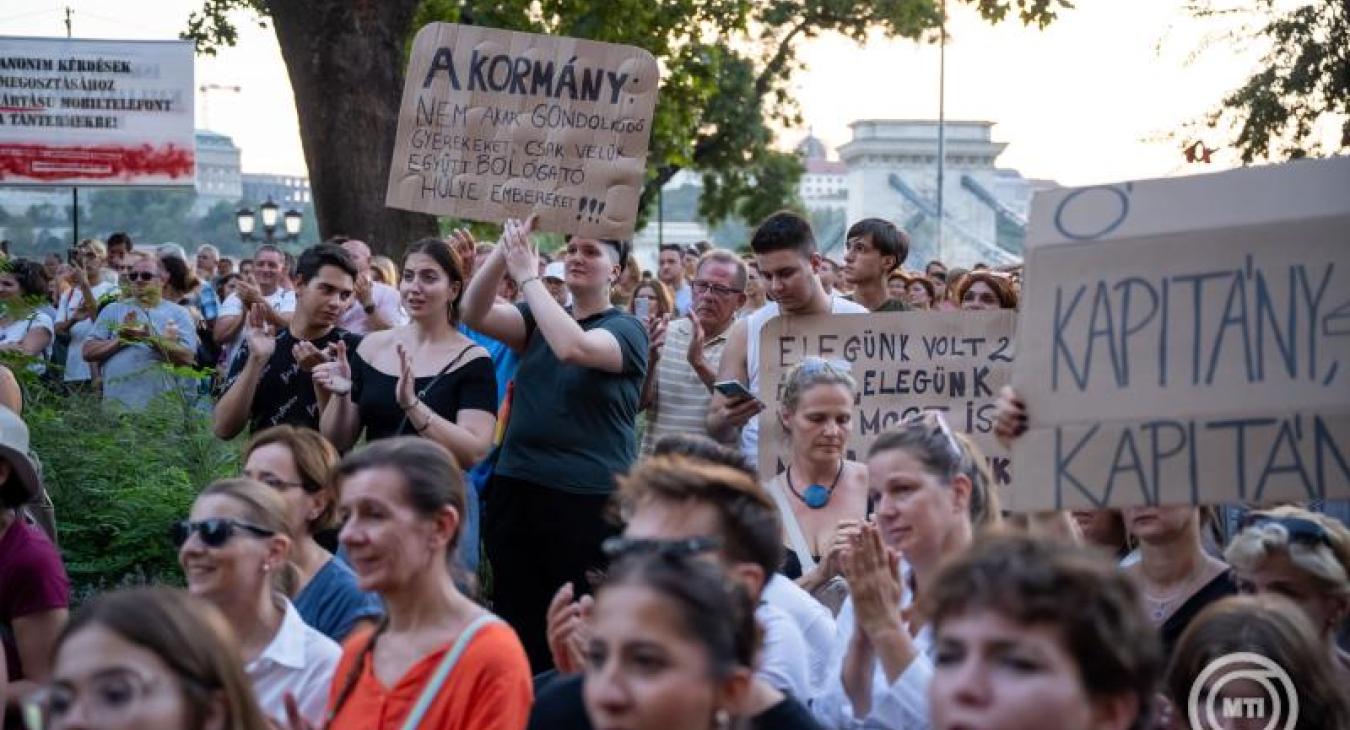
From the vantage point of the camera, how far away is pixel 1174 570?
5699mm

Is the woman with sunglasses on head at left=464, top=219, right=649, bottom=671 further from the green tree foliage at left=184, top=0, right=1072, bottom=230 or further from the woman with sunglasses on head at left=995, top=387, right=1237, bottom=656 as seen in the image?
the green tree foliage at left=184, top=0, right=1072, bottom=230

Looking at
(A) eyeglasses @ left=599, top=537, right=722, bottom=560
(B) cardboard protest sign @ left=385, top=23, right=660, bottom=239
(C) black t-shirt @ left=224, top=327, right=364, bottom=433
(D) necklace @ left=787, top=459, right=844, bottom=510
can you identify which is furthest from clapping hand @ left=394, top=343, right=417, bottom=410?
(A) eyeglasses @ left=599, top=537, right=722, bottom=560

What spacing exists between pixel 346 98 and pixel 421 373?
25.3ft

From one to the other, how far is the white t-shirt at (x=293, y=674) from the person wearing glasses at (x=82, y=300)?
7716mm

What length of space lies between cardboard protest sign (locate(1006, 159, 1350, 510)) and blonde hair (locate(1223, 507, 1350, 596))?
43 centimetres

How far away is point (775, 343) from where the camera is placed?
7805 mm

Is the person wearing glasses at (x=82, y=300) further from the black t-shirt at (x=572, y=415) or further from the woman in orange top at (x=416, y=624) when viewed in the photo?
the woman in orange top at (x=416, y=624)

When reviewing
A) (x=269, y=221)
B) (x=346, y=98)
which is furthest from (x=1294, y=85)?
(x=269, y=221)

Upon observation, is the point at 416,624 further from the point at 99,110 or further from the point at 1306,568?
the point at 99,110

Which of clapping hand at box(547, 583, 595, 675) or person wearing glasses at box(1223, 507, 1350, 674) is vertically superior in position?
person wearing glasses at box(1223, 507, 1350, 674)

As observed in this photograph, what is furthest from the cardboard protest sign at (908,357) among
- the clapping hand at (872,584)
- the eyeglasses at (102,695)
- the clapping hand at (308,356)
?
the eyeglasses at (102,695)

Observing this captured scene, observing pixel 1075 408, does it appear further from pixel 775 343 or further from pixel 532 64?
pixel 532 64

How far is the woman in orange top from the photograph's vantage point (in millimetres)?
4633

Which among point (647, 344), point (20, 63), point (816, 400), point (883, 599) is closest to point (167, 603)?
point (883, 599)
